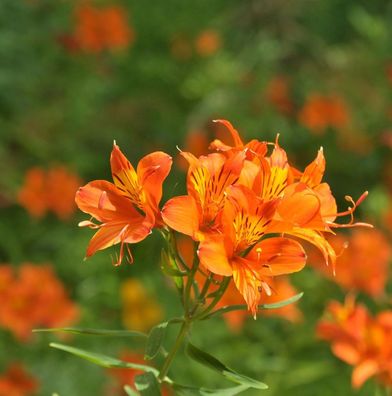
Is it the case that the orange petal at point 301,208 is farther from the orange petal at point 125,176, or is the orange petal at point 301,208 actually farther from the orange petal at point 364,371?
the orange petal at point 364,371

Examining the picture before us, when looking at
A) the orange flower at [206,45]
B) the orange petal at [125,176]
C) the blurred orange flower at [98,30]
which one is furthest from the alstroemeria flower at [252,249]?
the orange flower at [206,45]

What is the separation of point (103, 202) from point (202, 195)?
99 mm

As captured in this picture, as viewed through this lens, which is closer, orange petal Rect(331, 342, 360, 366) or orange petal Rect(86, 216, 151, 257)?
orange petal Rect(86, 216, 151, 257)

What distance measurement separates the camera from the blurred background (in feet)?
8.27

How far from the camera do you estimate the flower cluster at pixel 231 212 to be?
34.9 inches

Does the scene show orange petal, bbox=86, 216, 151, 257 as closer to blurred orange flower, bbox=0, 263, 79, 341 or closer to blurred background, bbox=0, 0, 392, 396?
blurred background, bbox=0, 0, 392, 396

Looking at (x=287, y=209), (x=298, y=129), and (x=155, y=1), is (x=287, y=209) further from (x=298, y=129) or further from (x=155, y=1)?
(x=155, y=1)

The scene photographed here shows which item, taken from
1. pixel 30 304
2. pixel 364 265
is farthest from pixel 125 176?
pixel 364 265

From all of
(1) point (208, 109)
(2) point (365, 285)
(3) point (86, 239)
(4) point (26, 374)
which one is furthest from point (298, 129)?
(4) point (26, 374)

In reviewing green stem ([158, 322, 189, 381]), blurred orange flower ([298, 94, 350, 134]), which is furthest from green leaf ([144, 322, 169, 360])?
blurred orange flower ([298, 94, 350, 134])

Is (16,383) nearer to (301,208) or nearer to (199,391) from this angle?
(199,391)

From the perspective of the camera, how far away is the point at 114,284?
3139mm

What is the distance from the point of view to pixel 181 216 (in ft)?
2.92

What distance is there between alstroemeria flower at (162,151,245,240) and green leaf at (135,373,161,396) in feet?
0.53
